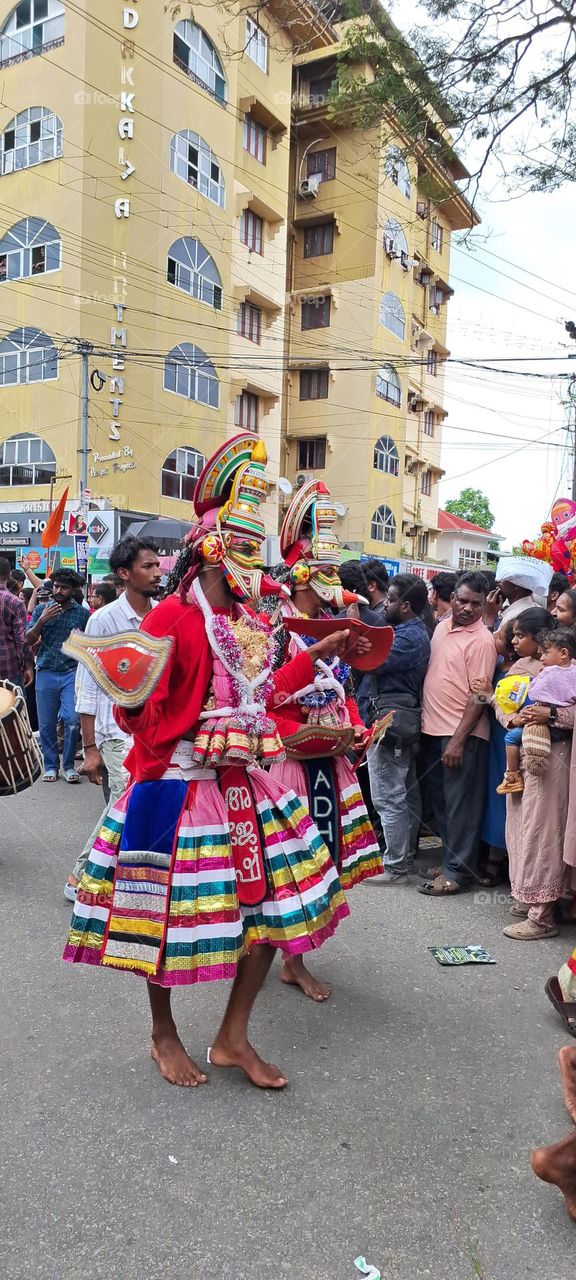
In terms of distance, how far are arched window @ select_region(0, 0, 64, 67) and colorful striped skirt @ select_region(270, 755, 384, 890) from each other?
76.7 feet

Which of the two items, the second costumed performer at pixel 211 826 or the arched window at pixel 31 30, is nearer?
the second costumed performer at pixel 211 826

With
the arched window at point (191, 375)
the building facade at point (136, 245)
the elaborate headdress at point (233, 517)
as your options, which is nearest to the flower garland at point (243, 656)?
the elaborate headdress at point (233, 517)

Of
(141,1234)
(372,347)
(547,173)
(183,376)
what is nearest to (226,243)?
(183,376)

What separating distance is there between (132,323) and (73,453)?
3.46 meters

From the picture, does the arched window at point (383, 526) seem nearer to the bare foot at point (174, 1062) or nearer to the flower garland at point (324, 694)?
the flower garland at point (324, 694)

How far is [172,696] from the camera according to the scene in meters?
2.80

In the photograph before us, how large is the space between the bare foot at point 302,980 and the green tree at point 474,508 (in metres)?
59.3

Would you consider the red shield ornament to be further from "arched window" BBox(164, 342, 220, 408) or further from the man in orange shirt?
"arched window" BBox(164, 342, 220, 408)

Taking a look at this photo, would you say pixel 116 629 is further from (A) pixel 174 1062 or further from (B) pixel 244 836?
(A) pixel 174 1062

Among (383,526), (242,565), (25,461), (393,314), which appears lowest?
(242,565)

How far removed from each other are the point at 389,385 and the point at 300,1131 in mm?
29730

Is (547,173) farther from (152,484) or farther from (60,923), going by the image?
(152,484)

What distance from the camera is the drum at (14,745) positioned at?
480 centimetres

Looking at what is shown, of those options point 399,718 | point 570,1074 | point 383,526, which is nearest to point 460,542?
point 383,526
